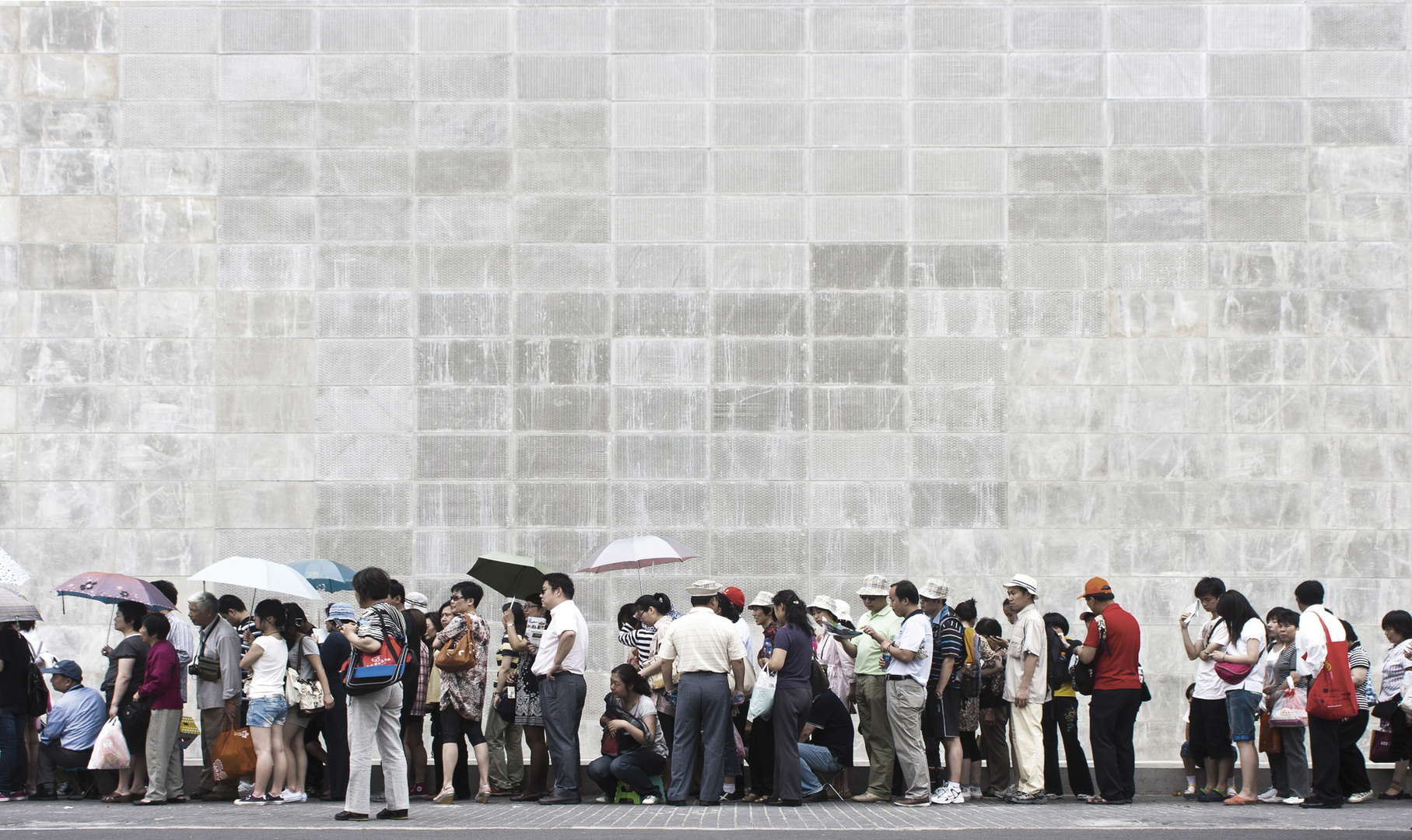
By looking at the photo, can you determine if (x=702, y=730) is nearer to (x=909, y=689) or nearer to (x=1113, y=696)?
(x=909, y=689)

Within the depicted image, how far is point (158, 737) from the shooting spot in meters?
12.1

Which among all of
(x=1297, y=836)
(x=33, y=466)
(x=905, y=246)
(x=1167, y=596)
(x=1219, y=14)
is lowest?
(x=1297, y=836)

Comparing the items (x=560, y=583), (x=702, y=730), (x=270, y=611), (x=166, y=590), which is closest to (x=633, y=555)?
(x=560, y=583)

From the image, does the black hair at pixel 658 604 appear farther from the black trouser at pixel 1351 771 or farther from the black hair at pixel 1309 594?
the black trouser at pixel 1351 771

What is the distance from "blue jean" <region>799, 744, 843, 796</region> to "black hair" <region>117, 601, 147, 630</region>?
5905mm

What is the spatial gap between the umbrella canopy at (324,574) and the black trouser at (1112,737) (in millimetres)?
7369

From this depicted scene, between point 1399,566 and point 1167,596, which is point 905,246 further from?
point 1399,566

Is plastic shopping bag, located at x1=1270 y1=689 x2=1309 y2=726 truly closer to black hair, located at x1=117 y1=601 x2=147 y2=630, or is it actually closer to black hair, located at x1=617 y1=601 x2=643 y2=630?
black hair, located at x1=617 y1=601 x2=643 y2=630

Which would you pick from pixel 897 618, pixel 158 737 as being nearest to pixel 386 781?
pixel 158 737

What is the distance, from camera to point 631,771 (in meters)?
11.8

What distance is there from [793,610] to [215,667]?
4.95 metres

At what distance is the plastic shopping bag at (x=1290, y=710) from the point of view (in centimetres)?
1165

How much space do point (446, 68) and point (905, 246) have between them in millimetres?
5538

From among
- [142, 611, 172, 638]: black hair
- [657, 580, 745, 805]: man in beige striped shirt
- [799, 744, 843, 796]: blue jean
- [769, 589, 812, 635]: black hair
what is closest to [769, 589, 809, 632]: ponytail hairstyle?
[769, 589, 812, 635]: black hair
